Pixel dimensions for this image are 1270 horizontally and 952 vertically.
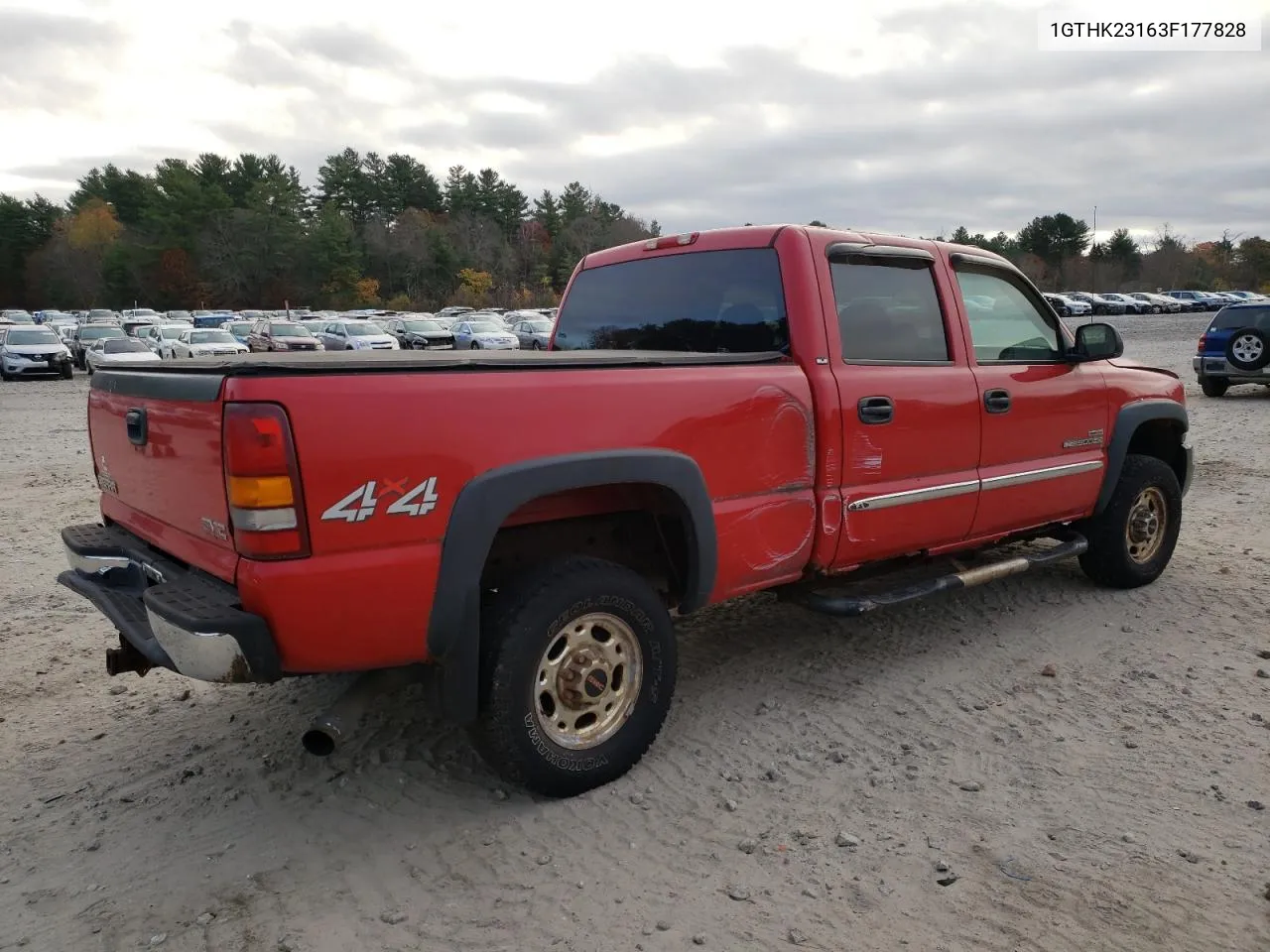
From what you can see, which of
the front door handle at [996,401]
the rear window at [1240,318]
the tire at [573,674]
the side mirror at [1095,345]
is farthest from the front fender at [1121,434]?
the rear window at [1240,318]

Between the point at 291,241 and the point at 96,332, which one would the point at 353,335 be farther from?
the point at 291,241

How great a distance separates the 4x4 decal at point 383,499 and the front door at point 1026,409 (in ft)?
9.11

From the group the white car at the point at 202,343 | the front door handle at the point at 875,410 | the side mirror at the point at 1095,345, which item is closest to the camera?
the front door handle at the point at 875,410

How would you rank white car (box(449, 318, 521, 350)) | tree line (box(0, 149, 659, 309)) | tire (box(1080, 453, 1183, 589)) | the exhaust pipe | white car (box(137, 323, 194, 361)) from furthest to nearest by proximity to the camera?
tree line (box(0, 149, 659, 309))
white car (box(449, 318, 521, 350))
white car (box(137, 323, 194, 361))
tire (box(1080, 453, 1183, 589))
the exhaust pipe

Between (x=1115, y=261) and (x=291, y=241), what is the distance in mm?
77189

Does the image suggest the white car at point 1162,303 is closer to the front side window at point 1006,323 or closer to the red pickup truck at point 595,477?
the front side window at point 1006,323

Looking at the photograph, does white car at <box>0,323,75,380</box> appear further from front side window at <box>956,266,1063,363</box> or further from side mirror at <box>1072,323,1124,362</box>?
side mirror at <box>1072,323,1124,362</box>

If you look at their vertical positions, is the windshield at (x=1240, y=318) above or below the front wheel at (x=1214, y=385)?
above

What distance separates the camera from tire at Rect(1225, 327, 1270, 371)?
50.1ft

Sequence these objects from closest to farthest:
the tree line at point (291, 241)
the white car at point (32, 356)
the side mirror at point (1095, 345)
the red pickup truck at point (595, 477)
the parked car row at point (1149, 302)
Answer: the red pickup truck at point (595, 477) → the side mirror at point (1095, 345) → the white car at point (32, 356) → the parked car row at point (1149, 302) → the tree line at point (291, 241)

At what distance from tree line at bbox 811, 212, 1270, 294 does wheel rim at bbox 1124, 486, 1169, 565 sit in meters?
84.7

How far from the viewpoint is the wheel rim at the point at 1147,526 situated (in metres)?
5.52

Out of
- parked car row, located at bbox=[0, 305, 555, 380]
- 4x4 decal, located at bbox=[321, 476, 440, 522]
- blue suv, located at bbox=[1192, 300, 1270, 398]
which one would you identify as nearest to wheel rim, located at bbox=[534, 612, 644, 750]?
4x4 decal, located at bbox=[321, 476, 440, 522]

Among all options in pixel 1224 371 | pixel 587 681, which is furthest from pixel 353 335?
pixel 587 681
